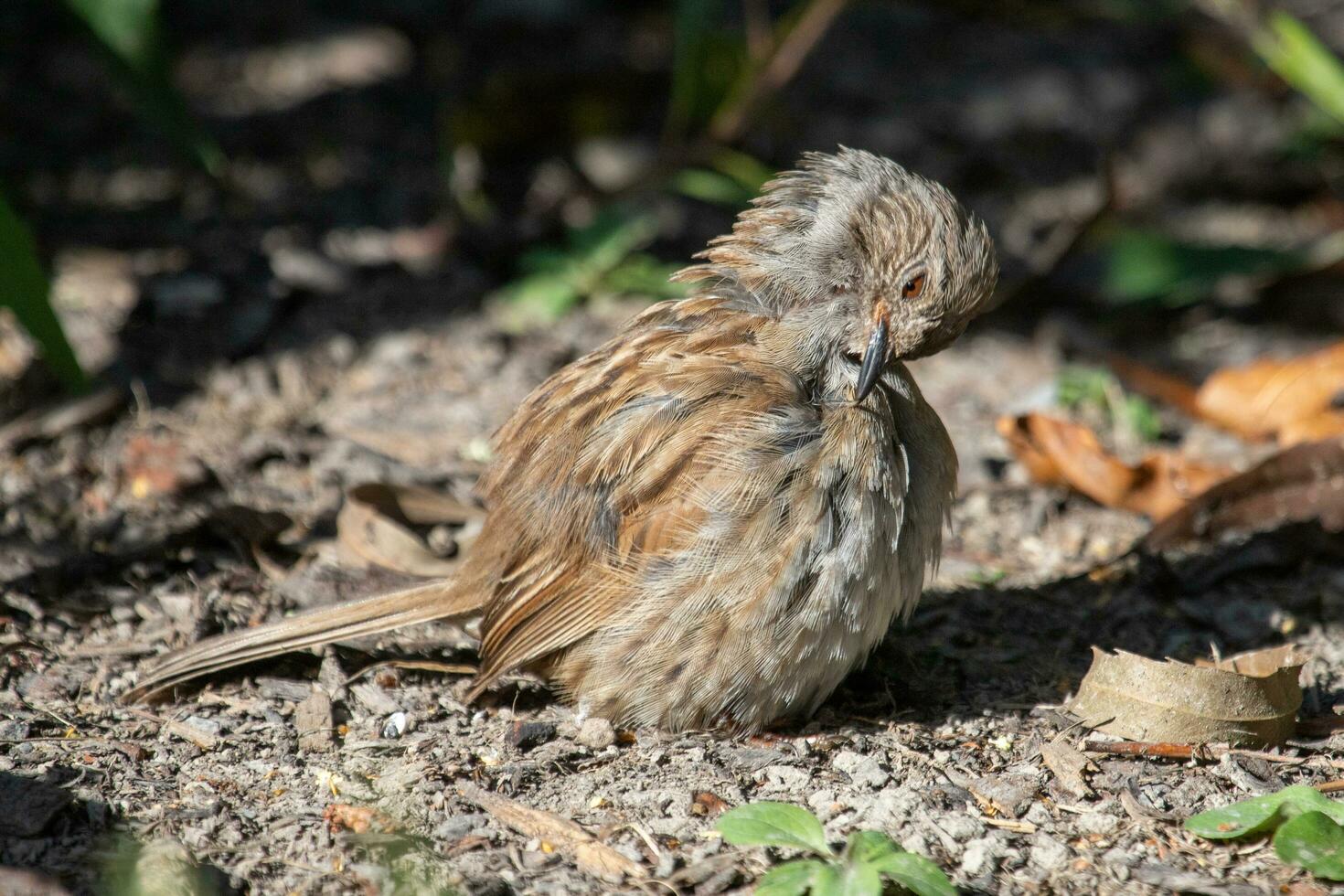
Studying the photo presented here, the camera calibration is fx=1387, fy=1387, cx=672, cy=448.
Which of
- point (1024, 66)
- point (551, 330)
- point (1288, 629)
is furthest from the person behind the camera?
point (1024, 66)

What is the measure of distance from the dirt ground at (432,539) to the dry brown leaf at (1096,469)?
0.41 feet

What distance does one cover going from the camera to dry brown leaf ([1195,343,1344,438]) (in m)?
5.45

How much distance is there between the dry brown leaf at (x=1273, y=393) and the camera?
17.9 feet

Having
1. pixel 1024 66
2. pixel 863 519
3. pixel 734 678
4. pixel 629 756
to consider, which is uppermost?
pixel 1024 66

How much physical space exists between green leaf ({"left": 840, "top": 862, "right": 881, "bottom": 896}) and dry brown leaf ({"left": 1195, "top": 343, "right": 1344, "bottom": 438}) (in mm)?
3348

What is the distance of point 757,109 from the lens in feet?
22.6

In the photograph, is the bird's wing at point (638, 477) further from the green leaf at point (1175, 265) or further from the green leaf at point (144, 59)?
the green leaf at point (1175, 265)

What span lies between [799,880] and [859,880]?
14 cm

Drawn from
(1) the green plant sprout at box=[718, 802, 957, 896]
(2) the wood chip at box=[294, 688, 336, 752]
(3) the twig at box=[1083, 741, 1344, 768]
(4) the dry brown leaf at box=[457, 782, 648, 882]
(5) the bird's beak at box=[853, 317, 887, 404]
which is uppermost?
(5) the bird's beak at box=[853, 317, 887, 404]

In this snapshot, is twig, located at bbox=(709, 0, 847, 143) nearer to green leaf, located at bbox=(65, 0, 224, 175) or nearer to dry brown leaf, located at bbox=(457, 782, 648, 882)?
green leaf, located at bbox=(65, 0, 224, 175)

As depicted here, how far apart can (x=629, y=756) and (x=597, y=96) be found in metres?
4.68

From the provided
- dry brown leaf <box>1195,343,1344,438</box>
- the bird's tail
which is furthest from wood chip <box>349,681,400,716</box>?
dry brown leaf <box>1195,343,1344,438</box>

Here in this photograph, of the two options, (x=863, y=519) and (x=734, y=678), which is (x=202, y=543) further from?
(x=863, y=519)

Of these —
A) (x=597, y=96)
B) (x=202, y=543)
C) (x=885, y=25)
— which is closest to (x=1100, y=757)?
(x=202, y=543)
